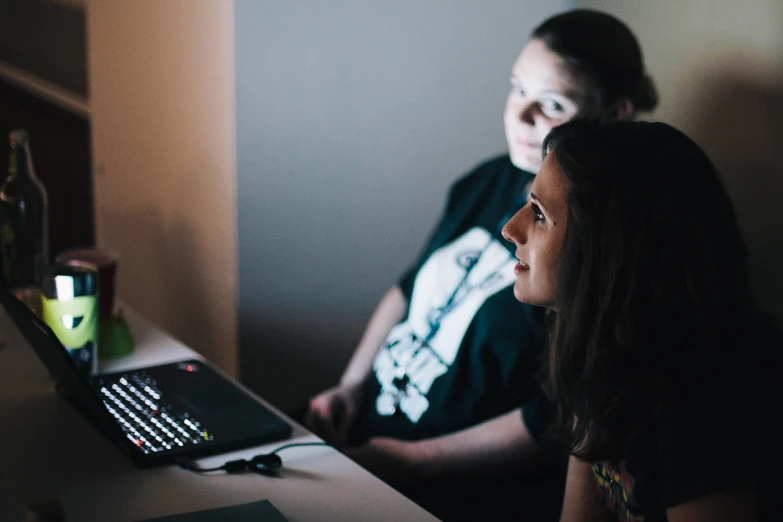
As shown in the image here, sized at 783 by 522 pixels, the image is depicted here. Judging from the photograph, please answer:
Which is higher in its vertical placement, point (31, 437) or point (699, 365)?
point (699, 365)

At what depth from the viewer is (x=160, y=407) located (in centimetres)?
126

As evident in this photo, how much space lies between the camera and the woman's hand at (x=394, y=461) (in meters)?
1.47

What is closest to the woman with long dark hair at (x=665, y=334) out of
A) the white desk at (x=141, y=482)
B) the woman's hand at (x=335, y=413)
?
the white desk at (x=141, y=482)

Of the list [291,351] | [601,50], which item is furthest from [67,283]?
[601,50]

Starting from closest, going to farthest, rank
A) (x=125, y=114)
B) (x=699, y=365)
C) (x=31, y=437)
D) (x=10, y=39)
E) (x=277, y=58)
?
(x=699, y=365), (x=31, y=437), (x=277, y=58), (x=125, y=114), (x=10, y=39)

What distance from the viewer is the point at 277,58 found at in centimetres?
192

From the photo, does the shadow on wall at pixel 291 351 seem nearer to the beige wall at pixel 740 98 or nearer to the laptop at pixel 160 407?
the laptop at pixel 160 407

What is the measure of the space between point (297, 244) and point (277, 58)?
1.36 feet

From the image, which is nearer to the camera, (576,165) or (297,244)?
(576,165)

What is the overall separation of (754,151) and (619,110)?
23 cm

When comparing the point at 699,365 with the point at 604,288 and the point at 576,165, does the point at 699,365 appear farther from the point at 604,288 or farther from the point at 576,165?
the point at 576,165

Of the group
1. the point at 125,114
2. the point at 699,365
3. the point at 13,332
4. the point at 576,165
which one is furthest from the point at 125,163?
the point at 699,365

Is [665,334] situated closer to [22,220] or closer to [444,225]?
[444,225]

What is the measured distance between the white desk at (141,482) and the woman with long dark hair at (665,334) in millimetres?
257
